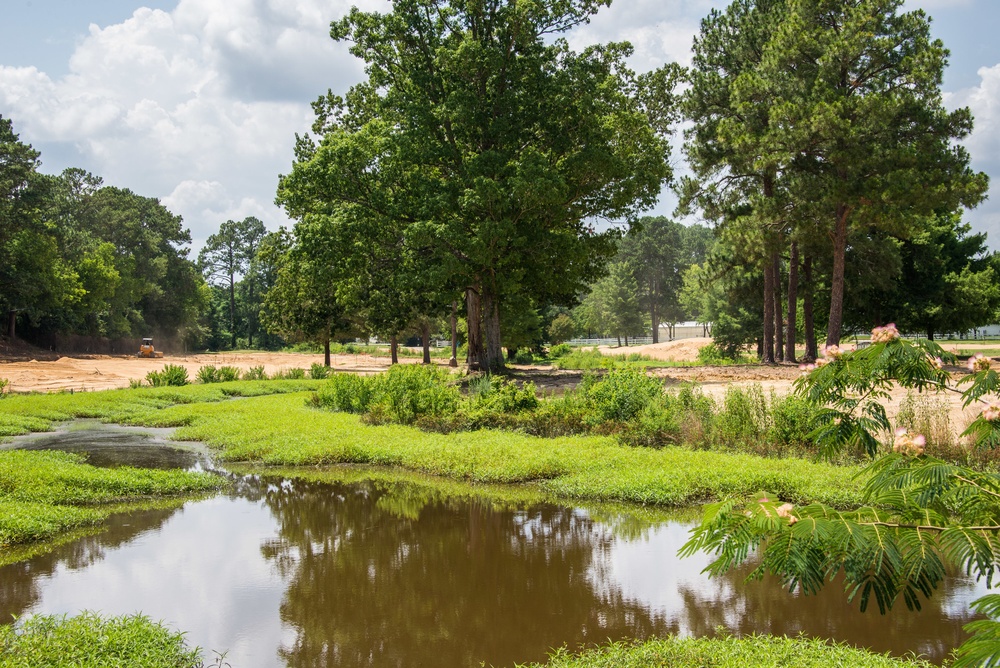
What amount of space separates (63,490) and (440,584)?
7002mm

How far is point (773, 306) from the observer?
116 ft

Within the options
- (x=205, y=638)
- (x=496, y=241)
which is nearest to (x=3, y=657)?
(x=205, y=638)

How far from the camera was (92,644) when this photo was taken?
238 inches

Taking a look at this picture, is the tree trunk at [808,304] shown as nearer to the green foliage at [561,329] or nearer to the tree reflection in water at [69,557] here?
the tree reflection in water at [69,557]

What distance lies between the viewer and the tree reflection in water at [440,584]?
6441 millimetres

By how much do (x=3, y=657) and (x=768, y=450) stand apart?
36.7 feet

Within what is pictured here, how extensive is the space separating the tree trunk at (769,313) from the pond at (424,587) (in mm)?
25534

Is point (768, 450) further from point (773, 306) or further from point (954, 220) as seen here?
point (954, 220)

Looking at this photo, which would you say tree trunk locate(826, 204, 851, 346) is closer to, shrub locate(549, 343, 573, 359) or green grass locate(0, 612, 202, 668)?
green grass locate(0, 612, 202, 668)

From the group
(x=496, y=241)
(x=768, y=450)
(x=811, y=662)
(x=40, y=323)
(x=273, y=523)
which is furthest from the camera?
(x=40, y=323)

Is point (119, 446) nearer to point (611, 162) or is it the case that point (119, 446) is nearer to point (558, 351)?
point (611, 162)

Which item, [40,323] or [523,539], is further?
[40,323]

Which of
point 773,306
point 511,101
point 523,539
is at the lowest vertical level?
point 523,539

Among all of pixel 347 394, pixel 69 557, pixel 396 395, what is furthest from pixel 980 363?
pixel 347 394
